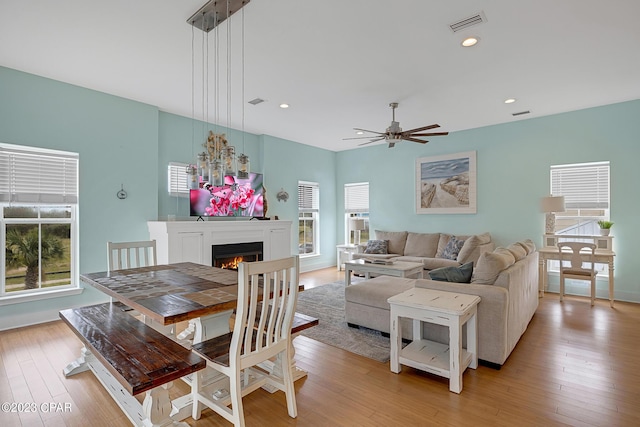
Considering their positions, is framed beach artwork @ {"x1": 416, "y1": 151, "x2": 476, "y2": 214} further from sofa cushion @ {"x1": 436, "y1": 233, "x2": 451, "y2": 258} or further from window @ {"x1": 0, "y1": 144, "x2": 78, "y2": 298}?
window @ {"x1": 0, "y1": 144, "x2": 78, "y2": 298}

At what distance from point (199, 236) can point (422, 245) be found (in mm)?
4003

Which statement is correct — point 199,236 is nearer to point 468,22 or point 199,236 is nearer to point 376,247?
point 376,247

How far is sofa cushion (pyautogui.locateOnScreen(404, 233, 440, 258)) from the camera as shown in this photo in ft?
19.5

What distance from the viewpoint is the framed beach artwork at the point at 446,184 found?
19.3ft

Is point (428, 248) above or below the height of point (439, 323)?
above

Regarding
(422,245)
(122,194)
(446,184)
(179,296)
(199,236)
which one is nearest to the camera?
(179,296)

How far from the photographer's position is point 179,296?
2018 millimetres

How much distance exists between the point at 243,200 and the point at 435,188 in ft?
12.2

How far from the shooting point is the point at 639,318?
378 centimetres

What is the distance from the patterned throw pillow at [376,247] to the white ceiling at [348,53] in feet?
8.92

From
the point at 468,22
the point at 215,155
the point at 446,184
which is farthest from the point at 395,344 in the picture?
the point at 446,184

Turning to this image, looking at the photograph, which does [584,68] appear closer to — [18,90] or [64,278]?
[18,90]

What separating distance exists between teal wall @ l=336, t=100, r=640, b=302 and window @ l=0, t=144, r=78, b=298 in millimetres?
5469

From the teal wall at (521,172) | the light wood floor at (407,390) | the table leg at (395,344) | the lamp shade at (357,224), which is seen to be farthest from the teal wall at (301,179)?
the table leg at (395,344)
